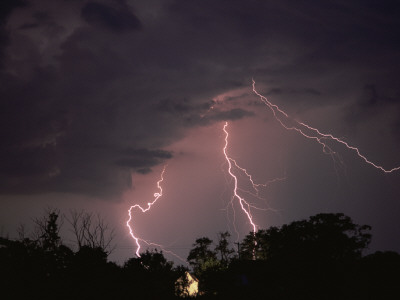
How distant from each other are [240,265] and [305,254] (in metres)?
13.1

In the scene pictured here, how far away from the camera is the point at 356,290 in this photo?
39.4 feet

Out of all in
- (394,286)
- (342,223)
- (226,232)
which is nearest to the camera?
(394,286)

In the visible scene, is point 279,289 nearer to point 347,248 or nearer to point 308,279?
point 308,279

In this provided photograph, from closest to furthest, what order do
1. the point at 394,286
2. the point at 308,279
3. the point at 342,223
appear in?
1. the point at 394,286
2. the point at 308,279
3. the point at 342,223

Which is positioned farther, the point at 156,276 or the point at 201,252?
the point at 201,252

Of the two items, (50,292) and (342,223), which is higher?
(342,223)

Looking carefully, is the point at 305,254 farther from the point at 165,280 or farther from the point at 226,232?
the point at 226,232

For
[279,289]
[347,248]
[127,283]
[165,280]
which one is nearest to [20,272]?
[127,283]

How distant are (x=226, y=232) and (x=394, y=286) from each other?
3756cm

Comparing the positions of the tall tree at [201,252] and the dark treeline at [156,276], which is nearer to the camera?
the dark treeline at [156,276]

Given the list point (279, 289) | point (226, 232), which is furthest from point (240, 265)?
point (226, 232)

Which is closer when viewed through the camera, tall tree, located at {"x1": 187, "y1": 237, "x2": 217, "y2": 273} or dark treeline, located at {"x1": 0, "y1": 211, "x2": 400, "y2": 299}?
dark treeline, located at {"x1": 0, "y1": 211, "x2": 400, "y2": 299}

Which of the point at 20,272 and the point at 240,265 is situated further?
the point at 240,265

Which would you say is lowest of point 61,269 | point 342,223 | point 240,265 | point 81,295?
point 81,295
